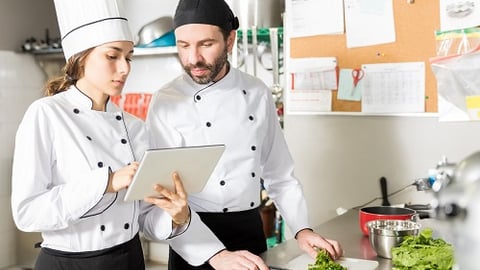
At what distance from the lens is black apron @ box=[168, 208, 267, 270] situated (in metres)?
1.58

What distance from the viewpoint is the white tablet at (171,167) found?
114cm

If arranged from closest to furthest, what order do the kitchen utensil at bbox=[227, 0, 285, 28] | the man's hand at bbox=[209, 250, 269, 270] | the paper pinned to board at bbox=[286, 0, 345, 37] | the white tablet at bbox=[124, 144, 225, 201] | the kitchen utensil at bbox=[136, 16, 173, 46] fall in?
the white tablet at bbox=[124, 144, 225, 201] < the man's hand at bbox=[209, 250, 269, 270] < the paper pinned to board at bbox=[286, 0, 345, 37] < the kitchen utensil at bbox=[227, 0, 285, 28] < the kitchen utensil at bbox=[136, 16, 173, 46]

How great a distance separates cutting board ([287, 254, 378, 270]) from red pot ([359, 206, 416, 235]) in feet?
0.87

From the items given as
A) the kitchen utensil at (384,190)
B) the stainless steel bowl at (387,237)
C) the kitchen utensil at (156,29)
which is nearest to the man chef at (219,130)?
the stainless steel bowl at (387,237)

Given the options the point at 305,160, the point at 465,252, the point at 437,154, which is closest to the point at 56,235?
the point at 465,252

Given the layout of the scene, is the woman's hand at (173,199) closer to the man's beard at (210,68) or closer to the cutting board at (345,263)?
the cutting board at (345,263)

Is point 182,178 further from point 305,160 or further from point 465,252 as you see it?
point 305,160

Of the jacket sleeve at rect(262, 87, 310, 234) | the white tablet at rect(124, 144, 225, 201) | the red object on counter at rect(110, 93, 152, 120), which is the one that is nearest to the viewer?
the white tablet at rect(124, 144, 225, 201)

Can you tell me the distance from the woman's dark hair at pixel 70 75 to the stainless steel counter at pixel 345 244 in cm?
67

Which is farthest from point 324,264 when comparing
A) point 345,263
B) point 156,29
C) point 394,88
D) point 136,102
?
point 136,102

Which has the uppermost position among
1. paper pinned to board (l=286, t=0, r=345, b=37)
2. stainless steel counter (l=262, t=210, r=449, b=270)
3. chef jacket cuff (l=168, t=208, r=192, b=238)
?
paper pinned to board (l=286, t=0, r=345, b=37)

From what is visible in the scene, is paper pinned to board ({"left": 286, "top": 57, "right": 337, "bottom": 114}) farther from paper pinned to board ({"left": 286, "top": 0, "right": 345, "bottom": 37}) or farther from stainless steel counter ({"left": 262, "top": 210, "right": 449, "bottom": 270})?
stainless steel counter ({"left": 262, "top": 210, "right": 449, "bottom": 270})

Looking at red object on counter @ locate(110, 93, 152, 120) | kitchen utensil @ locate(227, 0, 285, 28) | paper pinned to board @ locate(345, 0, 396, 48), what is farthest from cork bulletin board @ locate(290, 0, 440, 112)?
red object on counter @ locate(110, 93, 152, 120)

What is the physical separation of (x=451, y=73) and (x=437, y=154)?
30 cm
